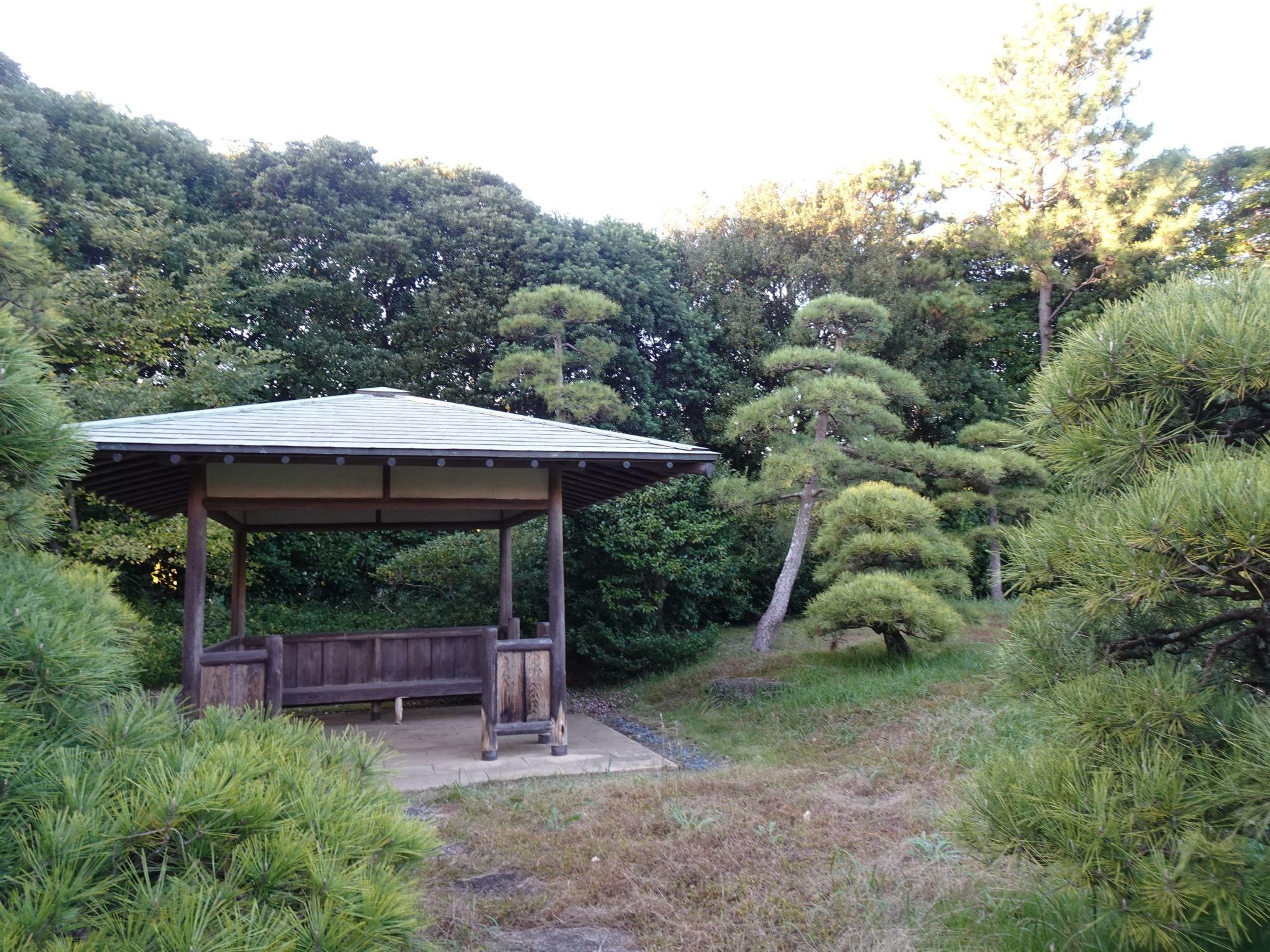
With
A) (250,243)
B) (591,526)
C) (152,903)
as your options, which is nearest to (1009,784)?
(152,903)

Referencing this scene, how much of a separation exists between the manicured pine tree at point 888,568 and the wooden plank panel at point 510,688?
9.78 feet

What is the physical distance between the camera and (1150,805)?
168 cm

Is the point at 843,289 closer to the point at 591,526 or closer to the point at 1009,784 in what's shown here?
the point at 591,526

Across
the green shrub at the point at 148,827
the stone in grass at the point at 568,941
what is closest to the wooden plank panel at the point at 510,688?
the stone in grass at the point at 568,941

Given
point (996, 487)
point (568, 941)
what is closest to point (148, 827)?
point (568, 941)

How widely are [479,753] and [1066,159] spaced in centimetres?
1518

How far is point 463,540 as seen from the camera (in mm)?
9875

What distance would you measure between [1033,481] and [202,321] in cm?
1102

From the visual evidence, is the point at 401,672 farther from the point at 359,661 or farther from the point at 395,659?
the point at 359,661

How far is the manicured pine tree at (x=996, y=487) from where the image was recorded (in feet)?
30.6

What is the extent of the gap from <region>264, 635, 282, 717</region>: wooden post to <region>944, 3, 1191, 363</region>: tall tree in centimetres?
1339

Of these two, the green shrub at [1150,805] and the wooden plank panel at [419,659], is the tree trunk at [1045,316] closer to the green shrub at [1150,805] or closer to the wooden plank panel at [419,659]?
the wooden plank panel at [419,659]

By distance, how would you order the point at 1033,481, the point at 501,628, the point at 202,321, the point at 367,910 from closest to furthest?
the point at 367,910, the point at 501,628, the point at 1033,481, the point at 202,321

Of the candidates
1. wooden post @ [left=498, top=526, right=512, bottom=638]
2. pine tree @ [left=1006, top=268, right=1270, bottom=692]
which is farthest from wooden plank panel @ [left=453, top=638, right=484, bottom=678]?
pine tree @ [left=1006, top=268, right=1270, bottom=692]
